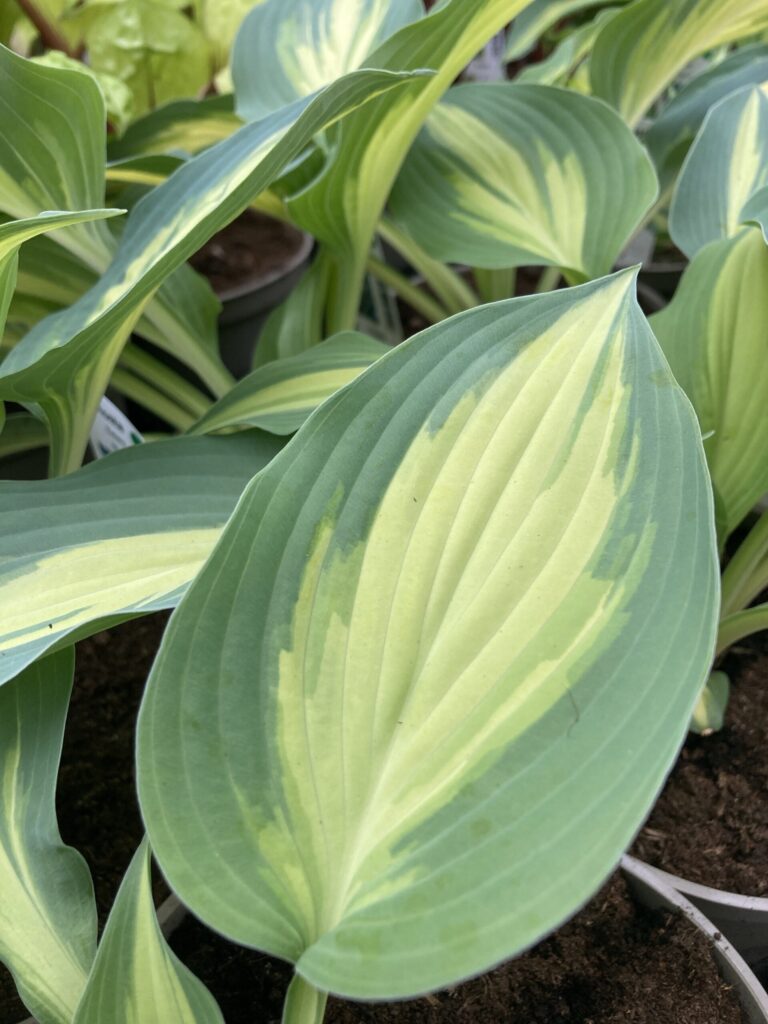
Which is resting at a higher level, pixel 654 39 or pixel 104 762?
pixel 654 39

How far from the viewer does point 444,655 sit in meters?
0.34

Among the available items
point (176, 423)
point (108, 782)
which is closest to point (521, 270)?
point (176, 423)

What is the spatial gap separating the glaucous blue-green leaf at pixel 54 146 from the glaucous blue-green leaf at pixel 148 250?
0.03m

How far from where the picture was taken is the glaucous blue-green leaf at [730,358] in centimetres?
57

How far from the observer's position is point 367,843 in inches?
12.4

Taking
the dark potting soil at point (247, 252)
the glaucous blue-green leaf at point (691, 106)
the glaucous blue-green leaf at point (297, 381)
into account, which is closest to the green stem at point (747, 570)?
the glaucous blue-green leaf at point (297, 381)

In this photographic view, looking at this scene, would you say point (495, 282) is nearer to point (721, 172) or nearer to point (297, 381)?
point (721, 172)

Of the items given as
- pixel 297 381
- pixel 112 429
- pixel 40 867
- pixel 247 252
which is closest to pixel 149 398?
pixel 112 429

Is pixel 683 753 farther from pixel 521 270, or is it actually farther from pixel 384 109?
pixel 521 270

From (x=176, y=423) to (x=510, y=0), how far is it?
0.56 metres

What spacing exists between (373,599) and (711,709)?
439 mm

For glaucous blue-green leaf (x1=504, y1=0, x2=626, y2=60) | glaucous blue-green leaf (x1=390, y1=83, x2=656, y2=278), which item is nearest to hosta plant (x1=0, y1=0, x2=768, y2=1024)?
glaucous blue-green leaf (x1=390, y1=83, x2=656, y2=278)

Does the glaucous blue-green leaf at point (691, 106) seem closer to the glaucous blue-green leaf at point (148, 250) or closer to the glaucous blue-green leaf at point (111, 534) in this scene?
the glaucous blue-green leaf at point (148, 250)

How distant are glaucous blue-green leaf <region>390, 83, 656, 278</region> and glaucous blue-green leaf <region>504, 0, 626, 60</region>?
14.2 inches
